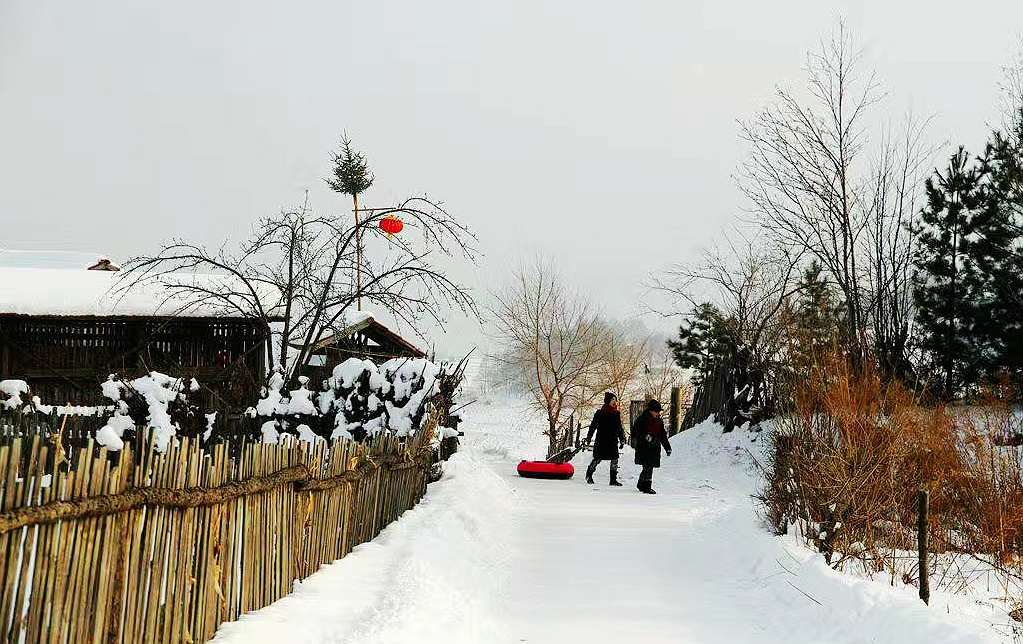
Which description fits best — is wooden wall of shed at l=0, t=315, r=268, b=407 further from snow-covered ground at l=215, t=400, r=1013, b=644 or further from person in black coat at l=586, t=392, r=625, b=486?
snow-covered ground at l=215, t=400, r=1013, b=644

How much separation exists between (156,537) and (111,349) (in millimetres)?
19737

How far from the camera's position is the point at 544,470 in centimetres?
1973

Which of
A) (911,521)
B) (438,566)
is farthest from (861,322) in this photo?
(438,566)

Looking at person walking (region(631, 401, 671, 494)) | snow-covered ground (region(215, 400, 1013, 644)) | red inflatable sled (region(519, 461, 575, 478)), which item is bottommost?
snow-covered ground (region(215, 400, 1013, 644))

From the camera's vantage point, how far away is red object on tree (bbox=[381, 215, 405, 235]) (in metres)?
18.3

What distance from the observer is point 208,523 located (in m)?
5.68

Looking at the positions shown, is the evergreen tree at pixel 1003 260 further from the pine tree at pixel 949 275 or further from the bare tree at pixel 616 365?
the bare tree at pixel 616 365

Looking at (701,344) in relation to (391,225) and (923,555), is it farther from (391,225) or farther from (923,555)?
(923,555)

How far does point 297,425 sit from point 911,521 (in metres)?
8.37

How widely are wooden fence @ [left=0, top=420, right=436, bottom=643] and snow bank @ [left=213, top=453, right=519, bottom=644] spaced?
25cm

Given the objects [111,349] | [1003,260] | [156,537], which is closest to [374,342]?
[111,349]

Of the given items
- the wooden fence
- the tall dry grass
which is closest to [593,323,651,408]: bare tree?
the tall dry grass

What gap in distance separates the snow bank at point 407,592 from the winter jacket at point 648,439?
19.9 feet

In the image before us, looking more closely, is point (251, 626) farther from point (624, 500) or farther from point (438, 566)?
point (624, 500)
